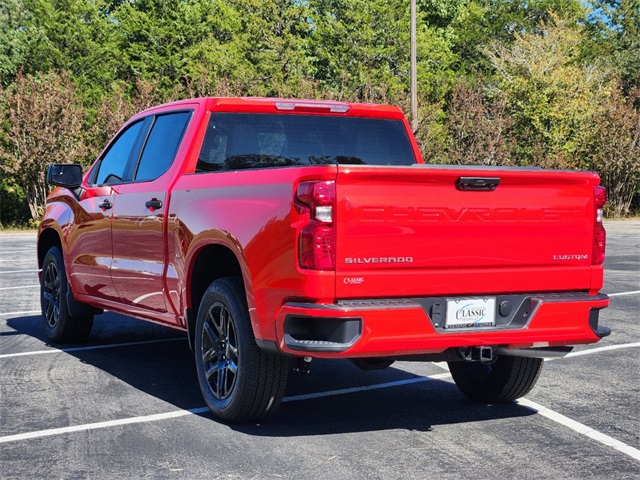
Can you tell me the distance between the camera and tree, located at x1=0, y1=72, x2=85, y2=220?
112ft

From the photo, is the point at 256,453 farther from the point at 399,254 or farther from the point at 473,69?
the point at 473,69

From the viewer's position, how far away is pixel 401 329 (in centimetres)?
505

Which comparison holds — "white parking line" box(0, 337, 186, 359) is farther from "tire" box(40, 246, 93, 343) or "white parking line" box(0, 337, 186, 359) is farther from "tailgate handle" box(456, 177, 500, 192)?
"tailgate handle" box(456, 177, 500, 192)

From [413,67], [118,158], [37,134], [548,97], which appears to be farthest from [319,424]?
[548,97]

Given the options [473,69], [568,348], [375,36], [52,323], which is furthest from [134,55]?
[568,348]

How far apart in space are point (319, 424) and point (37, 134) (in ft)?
101

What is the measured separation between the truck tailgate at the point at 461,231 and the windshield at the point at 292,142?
177 cm

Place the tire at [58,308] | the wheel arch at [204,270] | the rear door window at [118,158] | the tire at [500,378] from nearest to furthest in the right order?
the wheel arch at [204,270], the tire at [500,378], the rear door window at [118,158], the tire at [58,308]

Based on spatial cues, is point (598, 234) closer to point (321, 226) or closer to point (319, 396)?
point (321, 226)

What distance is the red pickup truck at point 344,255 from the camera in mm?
4984

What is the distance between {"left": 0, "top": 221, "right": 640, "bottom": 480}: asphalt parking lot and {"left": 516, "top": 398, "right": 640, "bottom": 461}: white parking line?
0.01 m

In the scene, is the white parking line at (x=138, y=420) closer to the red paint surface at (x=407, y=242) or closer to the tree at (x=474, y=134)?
the red paint surface at (x=407, y=242)

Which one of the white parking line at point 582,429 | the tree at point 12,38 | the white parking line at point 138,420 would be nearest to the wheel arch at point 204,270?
the white parking line at point 138,420

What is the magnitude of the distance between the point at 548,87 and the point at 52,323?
3793cm
